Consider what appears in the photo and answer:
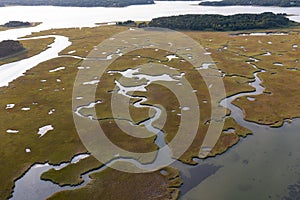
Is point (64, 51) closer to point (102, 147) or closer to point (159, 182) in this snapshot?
point (102, 147)

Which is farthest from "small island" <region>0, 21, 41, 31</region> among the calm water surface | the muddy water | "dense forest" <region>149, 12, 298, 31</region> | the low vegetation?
the calm water surface

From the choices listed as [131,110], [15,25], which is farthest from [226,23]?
[15,25]

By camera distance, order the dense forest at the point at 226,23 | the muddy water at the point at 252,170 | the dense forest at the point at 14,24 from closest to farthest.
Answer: the muddy water at the point at 252,170, the dense forest at the point at 226,23, the dense forest at the point at 14,24

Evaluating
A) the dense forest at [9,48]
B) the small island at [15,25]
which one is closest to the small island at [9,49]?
the dense forest at [9,48]

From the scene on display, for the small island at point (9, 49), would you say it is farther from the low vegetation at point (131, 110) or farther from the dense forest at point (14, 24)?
the dense forest at point (14, 24)

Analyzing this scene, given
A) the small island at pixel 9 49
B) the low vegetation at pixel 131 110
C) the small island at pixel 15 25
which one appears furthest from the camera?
the small island at pixel 15 25

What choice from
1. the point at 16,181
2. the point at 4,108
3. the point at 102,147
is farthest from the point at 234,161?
the point at 4,108

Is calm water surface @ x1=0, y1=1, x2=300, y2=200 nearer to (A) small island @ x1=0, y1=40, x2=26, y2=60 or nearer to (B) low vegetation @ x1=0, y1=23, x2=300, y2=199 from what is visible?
(B) low vegetation @ x1=0, y1=23, x2=300, y2=199
